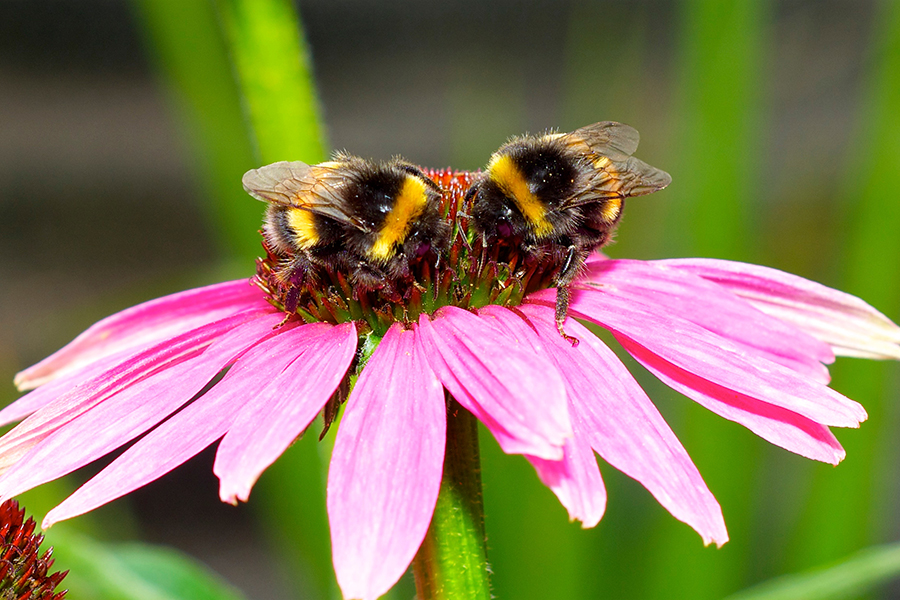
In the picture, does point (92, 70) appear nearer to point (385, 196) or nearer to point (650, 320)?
point (385, 196)

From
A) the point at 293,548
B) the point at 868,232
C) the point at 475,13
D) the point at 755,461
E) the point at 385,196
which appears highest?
the point at 385,196

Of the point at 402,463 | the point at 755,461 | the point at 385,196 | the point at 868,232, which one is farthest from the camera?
the point at 755,461

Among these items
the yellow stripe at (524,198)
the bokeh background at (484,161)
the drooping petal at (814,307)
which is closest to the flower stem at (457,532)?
the yellow stripe at (524,198)

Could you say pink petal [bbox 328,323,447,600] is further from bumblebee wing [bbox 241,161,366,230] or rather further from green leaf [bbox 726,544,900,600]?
green leaf [bbox 726,544,900,600]

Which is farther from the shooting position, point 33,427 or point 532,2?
point 532,2

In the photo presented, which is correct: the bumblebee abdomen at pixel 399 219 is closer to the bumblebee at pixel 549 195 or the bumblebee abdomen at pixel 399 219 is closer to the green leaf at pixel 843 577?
the bumblebee at pixel 549 195

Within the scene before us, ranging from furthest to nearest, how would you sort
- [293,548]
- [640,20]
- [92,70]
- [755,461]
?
[92,70]
[640,20]
[293,548]
[755,461]

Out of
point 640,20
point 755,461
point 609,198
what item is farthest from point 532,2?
point 609,198

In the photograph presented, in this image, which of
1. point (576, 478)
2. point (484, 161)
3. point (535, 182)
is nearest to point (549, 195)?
point (535, 182)
